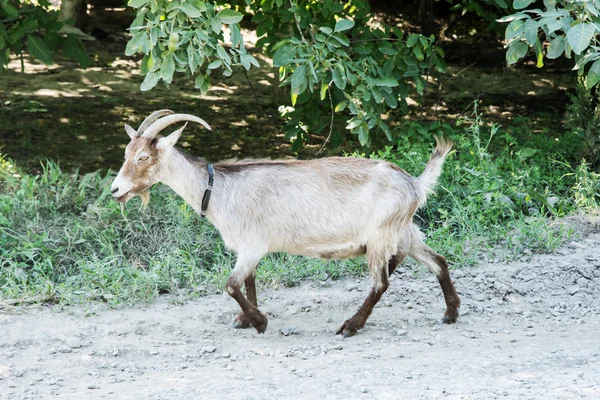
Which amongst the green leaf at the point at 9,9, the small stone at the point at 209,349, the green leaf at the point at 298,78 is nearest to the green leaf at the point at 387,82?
the green leaf at the point at 298,78

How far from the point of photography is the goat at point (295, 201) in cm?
562

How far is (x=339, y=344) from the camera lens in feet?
18.1

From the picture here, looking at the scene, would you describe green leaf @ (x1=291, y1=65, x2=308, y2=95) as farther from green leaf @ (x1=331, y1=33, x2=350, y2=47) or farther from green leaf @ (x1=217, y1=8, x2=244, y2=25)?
green leaf @ (x1=217, y1=8, x2=244, y2=25)

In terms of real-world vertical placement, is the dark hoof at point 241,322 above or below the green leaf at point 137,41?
below

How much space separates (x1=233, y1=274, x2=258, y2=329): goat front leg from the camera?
5.88 meters

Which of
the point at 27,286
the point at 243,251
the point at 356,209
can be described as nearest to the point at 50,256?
the point at 27,286

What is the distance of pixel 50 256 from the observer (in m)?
6.84

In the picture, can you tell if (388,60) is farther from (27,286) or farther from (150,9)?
(27,286)

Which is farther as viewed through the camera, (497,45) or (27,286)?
(497,45)

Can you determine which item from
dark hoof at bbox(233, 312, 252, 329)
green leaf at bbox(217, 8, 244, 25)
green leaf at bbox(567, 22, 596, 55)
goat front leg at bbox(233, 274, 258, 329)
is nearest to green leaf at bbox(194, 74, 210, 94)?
green leaf at bbox(217, 8, 244, 25)

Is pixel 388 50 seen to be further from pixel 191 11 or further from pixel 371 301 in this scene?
pixel 371 301

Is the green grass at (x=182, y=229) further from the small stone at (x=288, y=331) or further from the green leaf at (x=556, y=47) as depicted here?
the green leaf at (x=556, y=47)

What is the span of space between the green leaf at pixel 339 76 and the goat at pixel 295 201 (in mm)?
857

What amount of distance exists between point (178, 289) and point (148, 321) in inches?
23.4
